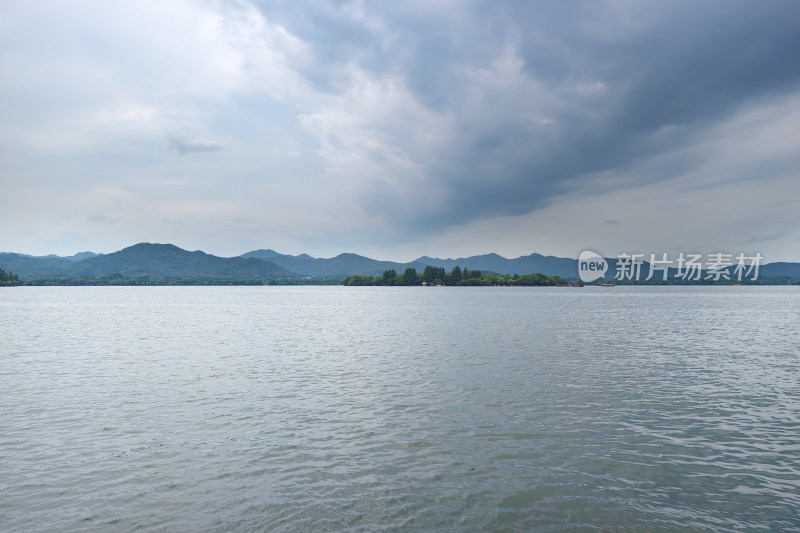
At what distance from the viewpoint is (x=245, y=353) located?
1906 inches

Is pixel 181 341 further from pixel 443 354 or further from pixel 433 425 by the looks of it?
pixel 433 425

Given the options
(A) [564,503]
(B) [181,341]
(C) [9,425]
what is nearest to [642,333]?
(A) [564,503]

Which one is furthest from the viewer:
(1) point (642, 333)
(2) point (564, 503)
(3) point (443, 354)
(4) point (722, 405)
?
(1) point (642, 333)

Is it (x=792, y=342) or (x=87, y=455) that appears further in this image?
(x=792, y=342)

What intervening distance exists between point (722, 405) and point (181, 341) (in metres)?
58.2

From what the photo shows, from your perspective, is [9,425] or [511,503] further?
[9,425]

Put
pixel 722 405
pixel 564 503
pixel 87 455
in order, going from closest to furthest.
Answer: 1. pixel 564 503
2. pixel 87 455
3. pixel 722 405

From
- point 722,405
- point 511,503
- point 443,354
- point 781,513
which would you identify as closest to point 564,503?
point 511,503

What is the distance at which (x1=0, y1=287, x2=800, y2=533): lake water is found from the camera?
14453mm

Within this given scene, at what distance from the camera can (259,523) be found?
13781 mm

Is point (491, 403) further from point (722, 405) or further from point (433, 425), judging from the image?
point (722, 405)

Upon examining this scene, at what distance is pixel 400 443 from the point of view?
20781 millimetres

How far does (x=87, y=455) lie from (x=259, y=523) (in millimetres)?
10851

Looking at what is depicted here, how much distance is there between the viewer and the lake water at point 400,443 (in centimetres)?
1445
